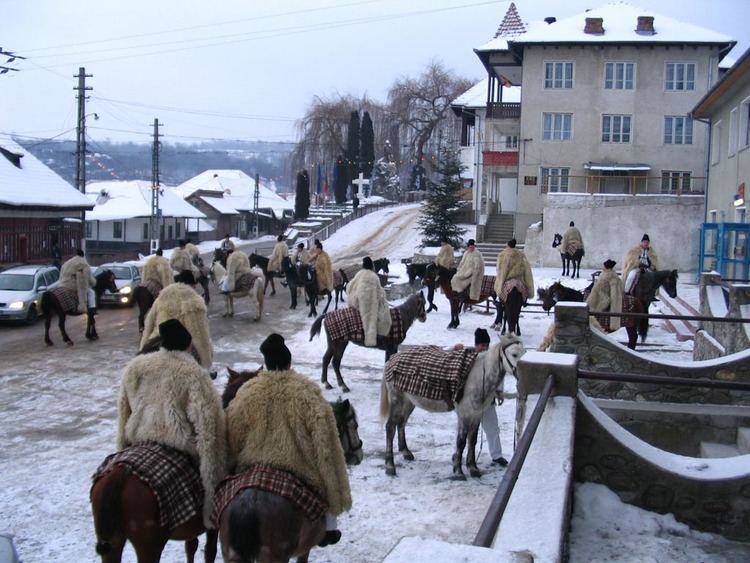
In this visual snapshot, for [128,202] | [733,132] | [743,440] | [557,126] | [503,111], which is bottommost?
[743,440]

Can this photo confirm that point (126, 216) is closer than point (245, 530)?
No

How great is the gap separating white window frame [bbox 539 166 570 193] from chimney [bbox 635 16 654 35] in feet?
24.9

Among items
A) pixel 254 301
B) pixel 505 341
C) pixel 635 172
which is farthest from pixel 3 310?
pixel 635 172

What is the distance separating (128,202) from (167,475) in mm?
55607

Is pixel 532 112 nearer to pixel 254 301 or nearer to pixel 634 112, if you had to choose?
pixel 634 112

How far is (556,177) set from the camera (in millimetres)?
39625

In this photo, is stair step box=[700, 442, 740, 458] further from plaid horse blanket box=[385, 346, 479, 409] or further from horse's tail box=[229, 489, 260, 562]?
horse's tail box=[229, 489, 260, 562]

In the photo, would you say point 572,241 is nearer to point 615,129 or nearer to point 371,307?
point 615,129

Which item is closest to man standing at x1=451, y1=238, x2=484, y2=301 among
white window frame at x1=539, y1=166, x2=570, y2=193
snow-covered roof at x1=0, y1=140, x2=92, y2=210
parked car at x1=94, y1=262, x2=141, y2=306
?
parked car at x1=94, y1=262, x2=141, y2=306

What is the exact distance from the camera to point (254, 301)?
2153 cm

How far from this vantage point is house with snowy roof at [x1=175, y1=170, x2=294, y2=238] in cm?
7344

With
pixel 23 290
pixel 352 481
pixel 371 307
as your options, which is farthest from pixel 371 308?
pixel 23 290

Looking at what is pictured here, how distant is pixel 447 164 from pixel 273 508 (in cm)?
3170

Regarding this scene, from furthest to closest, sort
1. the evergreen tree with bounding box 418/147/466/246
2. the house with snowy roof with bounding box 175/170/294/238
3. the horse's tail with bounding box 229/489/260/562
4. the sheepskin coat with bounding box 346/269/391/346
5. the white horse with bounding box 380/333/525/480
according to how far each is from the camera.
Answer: the house with snowy roof with bounding box 175/170/294/238 < the evergreen tree with bounding box 418/147/466/246 < the sheepskin coat with bounding box 346/269/391/346 < the white horse with bounding box 380/333/525/480 < the horse's tail with bounding box 229/489/260/562
